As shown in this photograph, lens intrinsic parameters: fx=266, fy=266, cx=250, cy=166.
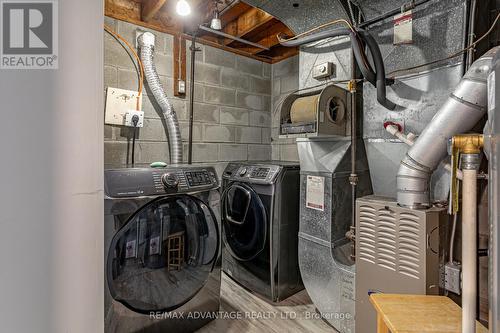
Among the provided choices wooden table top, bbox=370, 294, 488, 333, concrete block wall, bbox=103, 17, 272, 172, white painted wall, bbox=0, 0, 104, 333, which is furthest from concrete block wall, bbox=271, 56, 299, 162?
white painted wall, bbox=0, 0, 104, 333

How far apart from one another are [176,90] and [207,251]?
1.50 metres

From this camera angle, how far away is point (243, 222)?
2238mm

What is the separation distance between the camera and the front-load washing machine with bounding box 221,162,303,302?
205 cm

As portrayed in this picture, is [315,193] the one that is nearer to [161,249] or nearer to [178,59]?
[161,249]

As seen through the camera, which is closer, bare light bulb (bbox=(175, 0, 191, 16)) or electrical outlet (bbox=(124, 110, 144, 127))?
bare light bulb (bbox=(175, 0, 191, 16))

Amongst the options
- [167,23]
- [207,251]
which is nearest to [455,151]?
[207,251]

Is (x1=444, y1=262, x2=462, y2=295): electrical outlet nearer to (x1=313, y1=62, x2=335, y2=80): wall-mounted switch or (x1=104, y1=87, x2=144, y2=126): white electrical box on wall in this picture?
(x1=313, y1=62, x2=335, y2=80): wall-mounted switch

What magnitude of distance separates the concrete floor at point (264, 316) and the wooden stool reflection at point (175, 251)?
542 mm

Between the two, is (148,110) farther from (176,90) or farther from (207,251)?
(207,251)

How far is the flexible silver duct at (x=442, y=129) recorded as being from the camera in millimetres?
1088

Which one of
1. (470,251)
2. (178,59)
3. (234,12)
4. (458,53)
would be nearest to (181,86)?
(178,59)

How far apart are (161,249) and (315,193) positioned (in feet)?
3.51

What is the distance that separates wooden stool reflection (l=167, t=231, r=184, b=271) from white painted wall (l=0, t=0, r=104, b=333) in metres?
1.05

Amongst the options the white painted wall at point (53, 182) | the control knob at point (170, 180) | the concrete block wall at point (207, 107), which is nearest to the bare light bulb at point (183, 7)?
the concrete block wall at point (207, 107)
